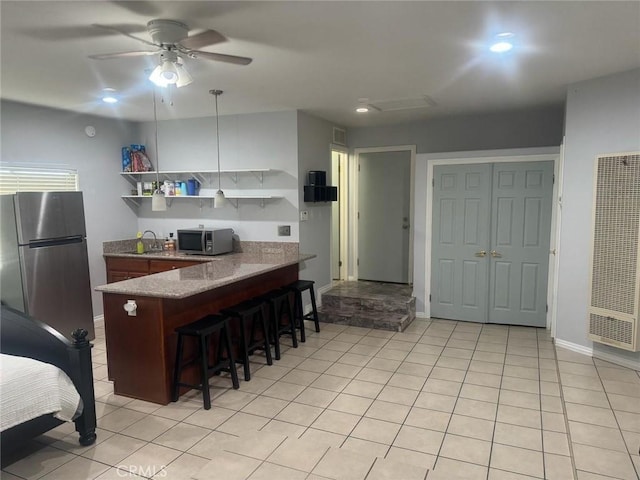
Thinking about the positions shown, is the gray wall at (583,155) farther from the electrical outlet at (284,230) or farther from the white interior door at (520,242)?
the electrical outlet at (284,230)

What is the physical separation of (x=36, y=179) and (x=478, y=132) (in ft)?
17.2

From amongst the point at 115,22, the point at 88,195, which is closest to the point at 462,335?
the point at 115,22

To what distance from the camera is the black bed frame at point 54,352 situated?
104 inches

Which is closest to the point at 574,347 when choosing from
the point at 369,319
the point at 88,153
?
the point at 369,319

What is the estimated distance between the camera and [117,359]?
3.37 m

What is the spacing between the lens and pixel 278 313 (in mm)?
4551

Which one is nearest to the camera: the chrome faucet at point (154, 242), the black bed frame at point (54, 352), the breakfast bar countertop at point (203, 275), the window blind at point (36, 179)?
the black bed frame at point (54, 352)

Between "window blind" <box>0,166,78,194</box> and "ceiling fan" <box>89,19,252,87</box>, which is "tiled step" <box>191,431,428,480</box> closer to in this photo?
"ceiling fan" <box>89,19,252,87</box>

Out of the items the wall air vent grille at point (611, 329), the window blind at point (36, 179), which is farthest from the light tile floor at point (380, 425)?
the window blind at point (36, 179)

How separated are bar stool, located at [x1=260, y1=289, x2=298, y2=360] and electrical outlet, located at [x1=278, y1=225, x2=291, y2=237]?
80cm

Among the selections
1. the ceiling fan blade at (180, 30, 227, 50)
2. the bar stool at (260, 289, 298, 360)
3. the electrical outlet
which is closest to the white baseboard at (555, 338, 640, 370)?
the bar stool at (260, 289, 298, 360)

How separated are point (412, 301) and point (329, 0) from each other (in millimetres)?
3893

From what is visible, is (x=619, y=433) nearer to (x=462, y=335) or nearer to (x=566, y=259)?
(x=566, y=259)

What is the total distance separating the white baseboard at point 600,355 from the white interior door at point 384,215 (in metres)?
2.46
